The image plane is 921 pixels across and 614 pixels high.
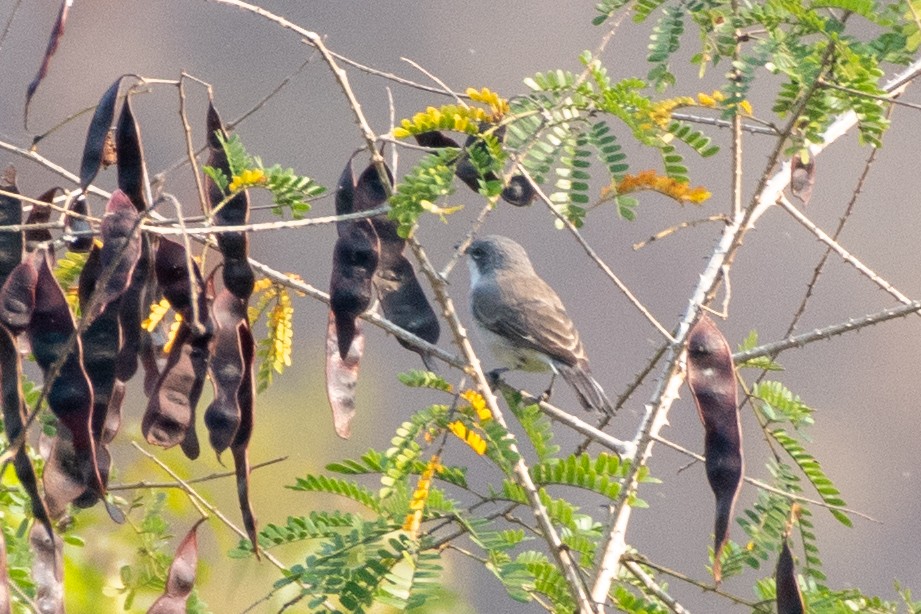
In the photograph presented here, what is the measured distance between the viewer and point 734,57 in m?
2.46

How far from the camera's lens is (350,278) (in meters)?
2.12

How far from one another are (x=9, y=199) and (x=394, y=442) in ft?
2.72

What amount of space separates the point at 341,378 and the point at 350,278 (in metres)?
0.25

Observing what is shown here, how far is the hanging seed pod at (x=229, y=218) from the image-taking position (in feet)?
6.47

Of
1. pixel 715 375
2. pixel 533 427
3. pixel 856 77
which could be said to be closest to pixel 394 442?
pixel 533 427

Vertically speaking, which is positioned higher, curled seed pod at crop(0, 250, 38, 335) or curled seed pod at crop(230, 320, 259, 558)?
curled seed pod at crop(0, 250, 38, 335)

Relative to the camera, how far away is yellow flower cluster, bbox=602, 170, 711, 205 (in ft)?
7.88

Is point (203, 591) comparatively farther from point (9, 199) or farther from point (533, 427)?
point (9, 199)

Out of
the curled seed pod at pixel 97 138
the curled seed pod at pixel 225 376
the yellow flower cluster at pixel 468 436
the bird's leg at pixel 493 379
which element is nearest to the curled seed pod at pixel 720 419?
the yellow flower cluster at pixel 468 436

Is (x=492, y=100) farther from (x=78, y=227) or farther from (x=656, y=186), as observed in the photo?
(x=78, y=227)

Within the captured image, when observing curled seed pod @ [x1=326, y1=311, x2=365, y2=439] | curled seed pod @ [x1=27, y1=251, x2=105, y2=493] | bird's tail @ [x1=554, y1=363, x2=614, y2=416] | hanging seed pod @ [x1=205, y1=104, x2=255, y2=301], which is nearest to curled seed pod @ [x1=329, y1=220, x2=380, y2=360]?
curled seed pod @ [x1=326, y1=311, x2=365, y2=439]

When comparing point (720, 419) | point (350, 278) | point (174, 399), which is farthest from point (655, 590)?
point (174, 399)

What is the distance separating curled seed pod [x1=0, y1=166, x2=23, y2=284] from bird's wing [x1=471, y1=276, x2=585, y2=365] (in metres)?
3.05

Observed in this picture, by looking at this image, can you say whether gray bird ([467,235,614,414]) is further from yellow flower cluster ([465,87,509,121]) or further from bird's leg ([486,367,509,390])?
yellow flower cluster ([465,87,509,121])
